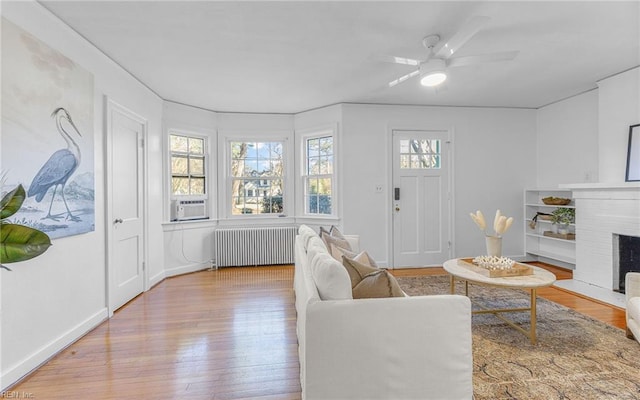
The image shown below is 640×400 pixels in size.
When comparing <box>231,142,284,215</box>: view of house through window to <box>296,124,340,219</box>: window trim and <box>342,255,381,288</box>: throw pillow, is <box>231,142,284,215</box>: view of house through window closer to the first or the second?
<box>296,124,340,219</box>: window trim

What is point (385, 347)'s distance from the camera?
1458 mm

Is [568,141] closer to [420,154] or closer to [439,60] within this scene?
[420,154]

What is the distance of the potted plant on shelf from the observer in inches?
165

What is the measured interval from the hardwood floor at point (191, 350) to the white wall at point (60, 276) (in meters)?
0.15

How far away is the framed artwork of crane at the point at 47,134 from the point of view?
6.30 feet

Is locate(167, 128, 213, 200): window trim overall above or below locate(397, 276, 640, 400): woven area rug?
above

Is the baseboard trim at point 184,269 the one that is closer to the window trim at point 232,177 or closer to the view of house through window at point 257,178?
the window trim at point 232,177

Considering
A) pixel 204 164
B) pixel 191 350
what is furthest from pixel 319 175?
pixel 191 350

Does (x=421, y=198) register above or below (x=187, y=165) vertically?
below

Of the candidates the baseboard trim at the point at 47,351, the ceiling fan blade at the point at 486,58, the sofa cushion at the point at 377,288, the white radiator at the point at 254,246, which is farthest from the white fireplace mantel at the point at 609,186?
the baseboard trim at the point at 47,351


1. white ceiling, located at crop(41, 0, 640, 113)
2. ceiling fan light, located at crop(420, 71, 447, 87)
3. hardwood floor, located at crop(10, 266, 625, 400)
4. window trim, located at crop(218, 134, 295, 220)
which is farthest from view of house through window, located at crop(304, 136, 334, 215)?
ceiling fan light, located at crop(420, 71, 447, 87)

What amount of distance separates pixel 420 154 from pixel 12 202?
4589 millimetres

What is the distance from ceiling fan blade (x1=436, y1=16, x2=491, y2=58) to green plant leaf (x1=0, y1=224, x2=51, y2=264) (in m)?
3.03

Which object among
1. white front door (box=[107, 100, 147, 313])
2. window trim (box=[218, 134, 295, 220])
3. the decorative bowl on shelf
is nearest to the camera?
white front door (box=[107, 100, 147, 313])
